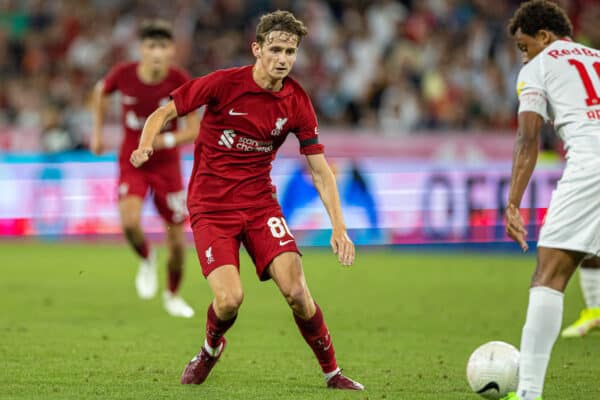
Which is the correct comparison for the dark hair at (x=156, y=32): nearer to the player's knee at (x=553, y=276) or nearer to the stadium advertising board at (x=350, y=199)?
the player's knee at (x=553, y=276)

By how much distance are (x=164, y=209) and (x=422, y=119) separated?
31.8 ft

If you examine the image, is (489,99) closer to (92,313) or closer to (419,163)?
(419,163)

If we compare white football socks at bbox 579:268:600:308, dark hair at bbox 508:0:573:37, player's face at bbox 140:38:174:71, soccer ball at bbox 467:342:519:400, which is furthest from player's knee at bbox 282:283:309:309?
player's face at bbox 140:38:174:71

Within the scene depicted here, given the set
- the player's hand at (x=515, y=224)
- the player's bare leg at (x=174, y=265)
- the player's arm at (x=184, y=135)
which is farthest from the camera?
the player's bare leg at (x=174, y=265)

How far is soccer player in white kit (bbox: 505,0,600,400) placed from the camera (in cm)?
602

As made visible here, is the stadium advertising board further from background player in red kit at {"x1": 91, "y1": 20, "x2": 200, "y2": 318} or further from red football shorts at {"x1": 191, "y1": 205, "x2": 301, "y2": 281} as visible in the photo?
red football shorts at {"x1": 191, "y1": 205, "x2": 301, "y2": 281}

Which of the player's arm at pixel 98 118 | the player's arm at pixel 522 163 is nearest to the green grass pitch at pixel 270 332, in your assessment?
the player's arm at pixel 522 163

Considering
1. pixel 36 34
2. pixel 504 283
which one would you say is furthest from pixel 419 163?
pixel 36 34

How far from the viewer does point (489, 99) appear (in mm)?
20703

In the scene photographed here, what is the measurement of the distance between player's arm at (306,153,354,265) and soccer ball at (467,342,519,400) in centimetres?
100

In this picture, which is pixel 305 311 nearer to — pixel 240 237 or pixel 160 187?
pixel 240 237

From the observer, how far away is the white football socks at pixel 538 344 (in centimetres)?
598

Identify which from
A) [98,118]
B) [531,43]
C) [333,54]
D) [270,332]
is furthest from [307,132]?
[333,54]

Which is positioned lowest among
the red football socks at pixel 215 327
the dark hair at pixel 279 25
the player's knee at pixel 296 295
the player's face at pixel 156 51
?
the red football socks at pixel 215 327
